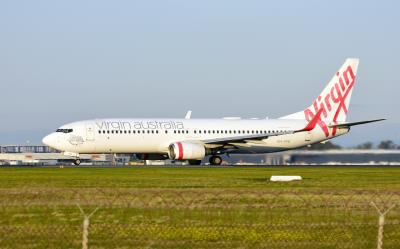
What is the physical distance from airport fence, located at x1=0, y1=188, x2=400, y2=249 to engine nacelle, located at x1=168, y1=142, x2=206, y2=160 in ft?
133

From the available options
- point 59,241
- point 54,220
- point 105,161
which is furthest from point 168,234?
point 105,161

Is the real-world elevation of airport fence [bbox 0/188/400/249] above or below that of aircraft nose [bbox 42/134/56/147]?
below

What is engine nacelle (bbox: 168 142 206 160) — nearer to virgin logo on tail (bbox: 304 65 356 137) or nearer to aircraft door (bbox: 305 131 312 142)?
aircraft door (bbox: 305 131 312 142)

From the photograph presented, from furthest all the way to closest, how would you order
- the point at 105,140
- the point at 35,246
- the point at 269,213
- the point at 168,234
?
the point at 105,140, the point at 269,213, the point at 168,234, the point at 35,246

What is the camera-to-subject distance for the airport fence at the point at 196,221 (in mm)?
19562

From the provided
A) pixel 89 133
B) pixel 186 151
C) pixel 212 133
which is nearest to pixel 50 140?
pixel 89 133

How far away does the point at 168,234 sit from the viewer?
20.7m

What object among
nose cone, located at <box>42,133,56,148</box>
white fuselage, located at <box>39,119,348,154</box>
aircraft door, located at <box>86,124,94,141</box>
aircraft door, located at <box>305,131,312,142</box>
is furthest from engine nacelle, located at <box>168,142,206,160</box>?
aircraft door, located at <box>305,131,312,142</box>

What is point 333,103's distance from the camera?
273ft

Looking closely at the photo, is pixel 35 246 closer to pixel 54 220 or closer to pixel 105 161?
pixel 54 220

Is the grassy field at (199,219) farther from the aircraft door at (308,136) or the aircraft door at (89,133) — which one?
the aircraft door at (308,136)

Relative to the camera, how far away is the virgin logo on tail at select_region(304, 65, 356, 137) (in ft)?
272

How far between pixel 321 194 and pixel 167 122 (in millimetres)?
43245

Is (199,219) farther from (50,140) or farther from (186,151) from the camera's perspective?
(50,140)
